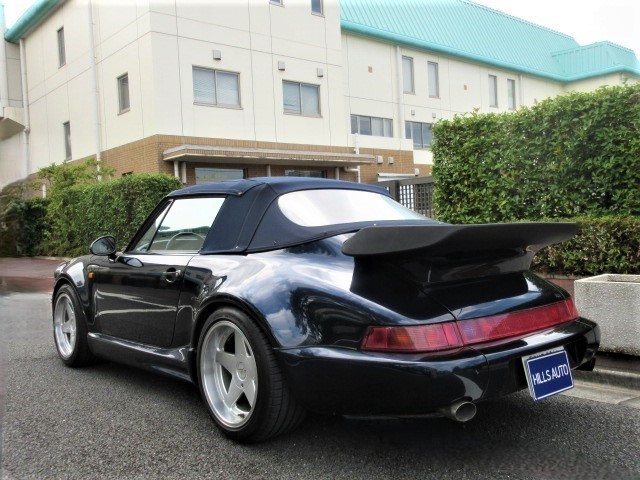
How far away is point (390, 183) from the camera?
11.1 metres

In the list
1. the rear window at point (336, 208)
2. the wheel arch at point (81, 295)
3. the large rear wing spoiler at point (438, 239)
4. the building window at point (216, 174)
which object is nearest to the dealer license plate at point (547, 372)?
the large rear wing spoiler at point (438, 239)

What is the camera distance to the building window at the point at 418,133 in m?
25.5

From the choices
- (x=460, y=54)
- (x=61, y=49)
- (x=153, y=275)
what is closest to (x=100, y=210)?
(x=61, y=49)

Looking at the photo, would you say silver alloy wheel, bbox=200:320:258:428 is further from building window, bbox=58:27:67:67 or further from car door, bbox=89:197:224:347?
building window, bbox=58:27:67:67

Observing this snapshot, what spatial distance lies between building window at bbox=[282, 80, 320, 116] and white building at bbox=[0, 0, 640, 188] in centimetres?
5

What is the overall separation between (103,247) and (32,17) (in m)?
20.9

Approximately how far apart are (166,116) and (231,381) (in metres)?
14.3

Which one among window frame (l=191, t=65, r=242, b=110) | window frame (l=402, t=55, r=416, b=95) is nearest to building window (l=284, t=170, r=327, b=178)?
window frame (l=191, t=65, r=242, b=110)

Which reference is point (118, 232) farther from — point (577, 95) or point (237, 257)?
point (237, 257)

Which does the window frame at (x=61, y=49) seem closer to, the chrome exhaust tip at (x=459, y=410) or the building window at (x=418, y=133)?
the building window at (x=418, y=133)

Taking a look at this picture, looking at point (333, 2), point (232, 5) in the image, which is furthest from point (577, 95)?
point (333, 2)

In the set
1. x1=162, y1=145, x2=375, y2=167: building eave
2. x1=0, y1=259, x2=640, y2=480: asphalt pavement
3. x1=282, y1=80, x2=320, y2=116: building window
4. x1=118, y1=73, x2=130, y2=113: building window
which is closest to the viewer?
x1=0, y1=259, x2=640, y2=480: asphalt pavement

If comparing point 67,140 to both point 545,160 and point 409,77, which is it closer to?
point 409,77

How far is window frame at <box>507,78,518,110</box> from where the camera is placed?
96.8ft
